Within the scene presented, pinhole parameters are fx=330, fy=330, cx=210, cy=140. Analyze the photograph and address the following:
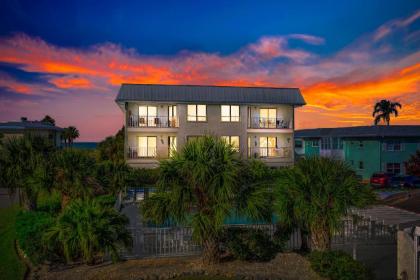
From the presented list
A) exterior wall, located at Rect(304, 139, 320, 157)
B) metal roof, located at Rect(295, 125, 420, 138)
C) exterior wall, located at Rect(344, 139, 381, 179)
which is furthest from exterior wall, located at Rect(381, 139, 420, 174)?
exterior wall, located at Rect(304, 139, 320, 157)

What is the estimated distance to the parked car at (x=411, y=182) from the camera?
3303cm

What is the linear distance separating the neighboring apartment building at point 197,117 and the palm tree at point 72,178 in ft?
49.1

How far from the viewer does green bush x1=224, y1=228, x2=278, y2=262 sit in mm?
10859

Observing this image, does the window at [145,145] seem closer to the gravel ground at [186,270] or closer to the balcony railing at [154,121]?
the balcony railing at [154,121]

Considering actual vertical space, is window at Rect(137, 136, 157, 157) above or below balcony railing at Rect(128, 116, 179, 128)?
below

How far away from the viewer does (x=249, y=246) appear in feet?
35.7

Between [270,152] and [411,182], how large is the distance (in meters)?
14.2

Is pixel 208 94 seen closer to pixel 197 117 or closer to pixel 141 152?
pixel 197 117

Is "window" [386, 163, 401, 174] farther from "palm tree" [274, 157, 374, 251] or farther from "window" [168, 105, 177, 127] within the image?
"palm tree" [274, 157, 374, 251]

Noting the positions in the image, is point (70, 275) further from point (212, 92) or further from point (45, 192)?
point (212, 92)

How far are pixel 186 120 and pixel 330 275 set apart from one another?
2454cm

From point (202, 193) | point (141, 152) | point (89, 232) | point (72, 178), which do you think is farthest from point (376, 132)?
point (89, 232)

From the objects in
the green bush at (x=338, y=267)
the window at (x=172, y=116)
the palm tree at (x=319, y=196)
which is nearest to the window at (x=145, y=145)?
the window at (x=172, y=116)

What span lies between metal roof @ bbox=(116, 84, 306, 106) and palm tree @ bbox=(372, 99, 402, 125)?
4863cm
